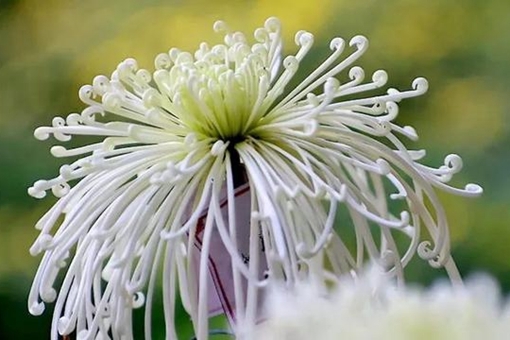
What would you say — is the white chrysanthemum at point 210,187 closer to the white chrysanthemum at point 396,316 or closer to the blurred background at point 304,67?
the white chrysanthemum at point 396,316

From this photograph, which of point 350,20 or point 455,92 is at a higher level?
point 350,20

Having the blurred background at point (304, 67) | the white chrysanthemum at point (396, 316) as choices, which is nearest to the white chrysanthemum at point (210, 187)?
the white chrysanthemum at point (396, 316)

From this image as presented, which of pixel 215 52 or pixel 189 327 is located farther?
pixel 189 327

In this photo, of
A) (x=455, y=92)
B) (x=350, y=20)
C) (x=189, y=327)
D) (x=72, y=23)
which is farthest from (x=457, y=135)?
(x=72, y=23)

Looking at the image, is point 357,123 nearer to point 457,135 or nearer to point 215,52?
point 215,52

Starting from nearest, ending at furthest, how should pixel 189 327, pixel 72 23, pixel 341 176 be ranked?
pixel 341 176
pixel 189 327
pixel 72 23

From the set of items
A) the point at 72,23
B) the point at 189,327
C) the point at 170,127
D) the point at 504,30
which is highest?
the point at 72,23

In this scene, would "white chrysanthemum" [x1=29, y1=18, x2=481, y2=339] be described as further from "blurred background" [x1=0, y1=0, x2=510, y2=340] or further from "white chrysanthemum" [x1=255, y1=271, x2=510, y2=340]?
"blurred background" [x1=0, y1=0, x2=510, y2=340]
